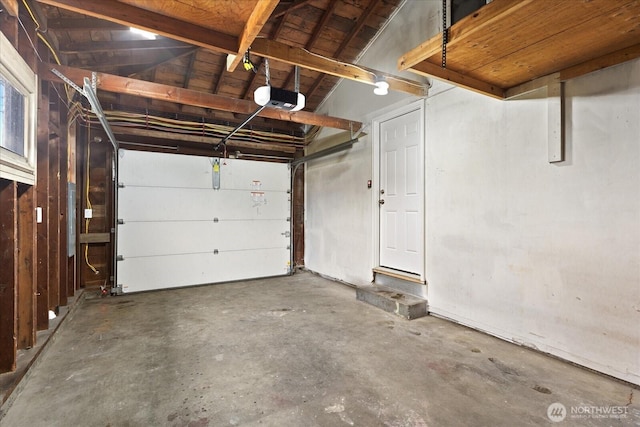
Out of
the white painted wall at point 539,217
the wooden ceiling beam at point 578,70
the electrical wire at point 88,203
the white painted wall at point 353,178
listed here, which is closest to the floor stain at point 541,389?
the white painted wall at point 539,217

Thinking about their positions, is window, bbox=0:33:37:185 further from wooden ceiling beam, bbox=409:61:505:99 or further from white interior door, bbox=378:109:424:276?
white interior door, bbox=378:109:424:276

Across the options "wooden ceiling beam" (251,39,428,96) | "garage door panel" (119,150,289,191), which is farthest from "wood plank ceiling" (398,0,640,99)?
"garage door panel" (119,150,289,191)

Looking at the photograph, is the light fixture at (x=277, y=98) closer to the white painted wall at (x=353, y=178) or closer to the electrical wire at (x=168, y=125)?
the white painted wall at (x=353, y=178)

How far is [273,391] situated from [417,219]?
245 cm

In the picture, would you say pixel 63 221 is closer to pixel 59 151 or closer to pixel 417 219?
pixel 59 151

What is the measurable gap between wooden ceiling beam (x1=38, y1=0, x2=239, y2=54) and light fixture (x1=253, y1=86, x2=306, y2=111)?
2.76 ft

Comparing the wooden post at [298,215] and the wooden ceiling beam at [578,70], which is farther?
the wooden post at [298,215]

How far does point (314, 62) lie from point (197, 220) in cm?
330

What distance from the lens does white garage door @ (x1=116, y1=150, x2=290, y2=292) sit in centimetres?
432

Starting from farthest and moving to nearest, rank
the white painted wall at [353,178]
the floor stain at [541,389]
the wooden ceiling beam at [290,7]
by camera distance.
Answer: the white painted wall at [353,178], the wooden ceiling beam at [290,7], the floor stain at [541,389]

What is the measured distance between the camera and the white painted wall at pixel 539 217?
6.59 feet

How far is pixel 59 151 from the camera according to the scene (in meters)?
3.09

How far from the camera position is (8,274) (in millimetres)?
Answer: 1936

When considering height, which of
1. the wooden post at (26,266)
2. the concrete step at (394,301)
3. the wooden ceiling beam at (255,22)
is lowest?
the concrete step at (394,301)
